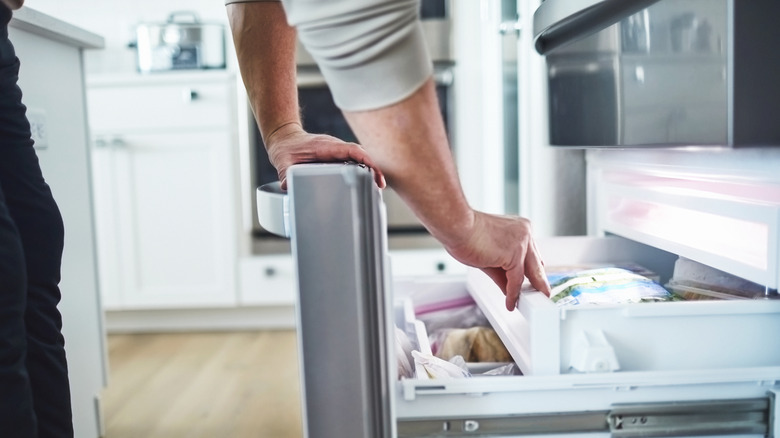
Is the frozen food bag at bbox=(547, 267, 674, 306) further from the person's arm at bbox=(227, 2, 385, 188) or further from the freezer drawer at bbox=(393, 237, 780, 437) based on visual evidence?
the person's arm at bbox=(227, 2, 385, 188)

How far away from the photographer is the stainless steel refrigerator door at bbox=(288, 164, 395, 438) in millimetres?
497

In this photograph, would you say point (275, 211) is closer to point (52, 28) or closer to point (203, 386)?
point (52, 28)

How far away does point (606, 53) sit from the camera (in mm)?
813

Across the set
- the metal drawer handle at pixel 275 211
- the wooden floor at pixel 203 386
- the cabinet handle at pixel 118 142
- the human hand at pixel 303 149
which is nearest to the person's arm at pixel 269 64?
the human hand at pixel 303 149

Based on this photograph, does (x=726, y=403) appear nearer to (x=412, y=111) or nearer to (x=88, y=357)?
(x=412, y=111)

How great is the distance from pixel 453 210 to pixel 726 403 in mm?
279

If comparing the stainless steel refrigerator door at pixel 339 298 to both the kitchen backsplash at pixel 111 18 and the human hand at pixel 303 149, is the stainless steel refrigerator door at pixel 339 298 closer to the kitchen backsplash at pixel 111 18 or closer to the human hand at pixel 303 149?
the human hand at pixel 303 149

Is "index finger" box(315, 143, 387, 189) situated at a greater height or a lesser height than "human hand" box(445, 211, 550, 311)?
greater

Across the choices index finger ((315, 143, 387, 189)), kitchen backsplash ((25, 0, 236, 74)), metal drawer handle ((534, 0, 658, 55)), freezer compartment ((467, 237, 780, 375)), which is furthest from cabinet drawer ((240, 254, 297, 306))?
freezer compartment ((467, 237, 780, 375))

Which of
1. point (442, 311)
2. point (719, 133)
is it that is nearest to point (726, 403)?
point (719, 133)

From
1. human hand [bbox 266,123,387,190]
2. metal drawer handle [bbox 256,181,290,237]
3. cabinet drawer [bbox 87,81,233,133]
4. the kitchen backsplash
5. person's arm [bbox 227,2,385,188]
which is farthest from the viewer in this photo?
the kitchen backsplash

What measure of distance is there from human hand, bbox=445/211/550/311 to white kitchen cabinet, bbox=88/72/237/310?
5.80 ft

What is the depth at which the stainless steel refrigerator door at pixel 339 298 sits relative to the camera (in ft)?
1.63

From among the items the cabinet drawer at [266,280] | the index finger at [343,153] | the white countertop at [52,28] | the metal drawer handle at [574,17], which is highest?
the white countertop at [52,28]
